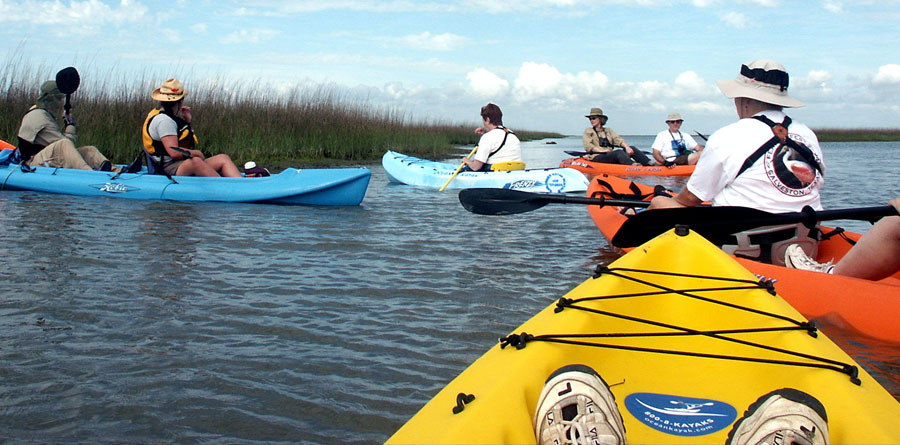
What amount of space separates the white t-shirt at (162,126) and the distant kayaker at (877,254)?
251 inches

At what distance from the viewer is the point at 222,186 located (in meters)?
8.23

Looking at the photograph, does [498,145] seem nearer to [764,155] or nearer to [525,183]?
[525,183]

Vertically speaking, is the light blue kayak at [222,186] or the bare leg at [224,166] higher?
the bare leg at [224,166]

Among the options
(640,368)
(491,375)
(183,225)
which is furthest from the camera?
(183,225)

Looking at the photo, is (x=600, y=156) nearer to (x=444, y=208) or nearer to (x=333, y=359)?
(x=444, y=208)

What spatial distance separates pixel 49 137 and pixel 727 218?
315 inches

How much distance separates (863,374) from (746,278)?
0.81 metres

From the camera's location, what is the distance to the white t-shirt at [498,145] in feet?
33.2

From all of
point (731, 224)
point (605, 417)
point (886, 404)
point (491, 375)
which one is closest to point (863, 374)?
point (886, 404)

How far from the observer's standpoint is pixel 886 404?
6.45 ft

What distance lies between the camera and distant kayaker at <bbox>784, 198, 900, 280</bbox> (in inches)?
139

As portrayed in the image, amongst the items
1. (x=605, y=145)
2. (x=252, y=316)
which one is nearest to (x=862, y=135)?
(x=605, y=145)

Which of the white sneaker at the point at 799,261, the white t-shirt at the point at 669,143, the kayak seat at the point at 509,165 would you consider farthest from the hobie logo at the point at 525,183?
the white sneaker at the point at 799,261

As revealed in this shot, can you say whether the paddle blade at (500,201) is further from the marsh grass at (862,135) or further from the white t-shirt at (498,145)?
the marsh grass at (862,135)
